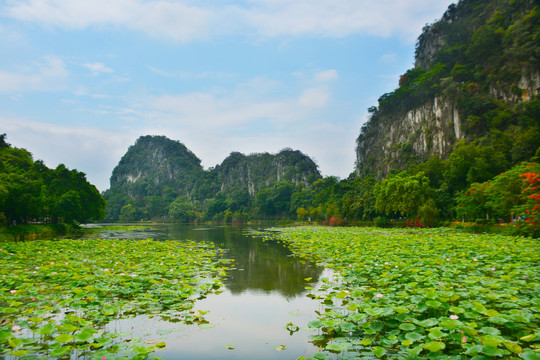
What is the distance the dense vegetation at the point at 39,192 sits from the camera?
62.0 ft

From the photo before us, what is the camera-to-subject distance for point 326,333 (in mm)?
4281

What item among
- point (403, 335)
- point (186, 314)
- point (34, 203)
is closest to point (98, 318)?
point (186, 314)

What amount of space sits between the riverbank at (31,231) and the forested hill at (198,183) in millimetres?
51285

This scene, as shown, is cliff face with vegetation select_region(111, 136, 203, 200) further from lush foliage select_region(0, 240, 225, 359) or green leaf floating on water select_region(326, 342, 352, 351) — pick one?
green leaf floating on water select_region(326, 342, 352, 351)

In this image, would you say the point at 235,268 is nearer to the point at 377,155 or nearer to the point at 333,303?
the point at 333,303

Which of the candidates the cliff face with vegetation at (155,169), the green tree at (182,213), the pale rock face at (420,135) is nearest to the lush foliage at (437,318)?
the pale rock face at (420,135)

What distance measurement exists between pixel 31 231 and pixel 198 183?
98715mm

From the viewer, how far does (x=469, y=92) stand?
39469mm

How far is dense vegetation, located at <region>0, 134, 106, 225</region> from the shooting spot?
1889 cm

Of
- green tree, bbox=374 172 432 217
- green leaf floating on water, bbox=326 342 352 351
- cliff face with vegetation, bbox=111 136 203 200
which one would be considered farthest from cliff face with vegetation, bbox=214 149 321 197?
green leaf floating on water, bbox=326 342 352 351

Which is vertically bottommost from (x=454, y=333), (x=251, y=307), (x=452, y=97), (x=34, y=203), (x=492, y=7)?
(x=251, y=307)

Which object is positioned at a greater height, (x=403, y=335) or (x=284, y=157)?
(x=284, y=157)

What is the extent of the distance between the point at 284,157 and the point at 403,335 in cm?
10254

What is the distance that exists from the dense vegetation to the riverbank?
891 mm
